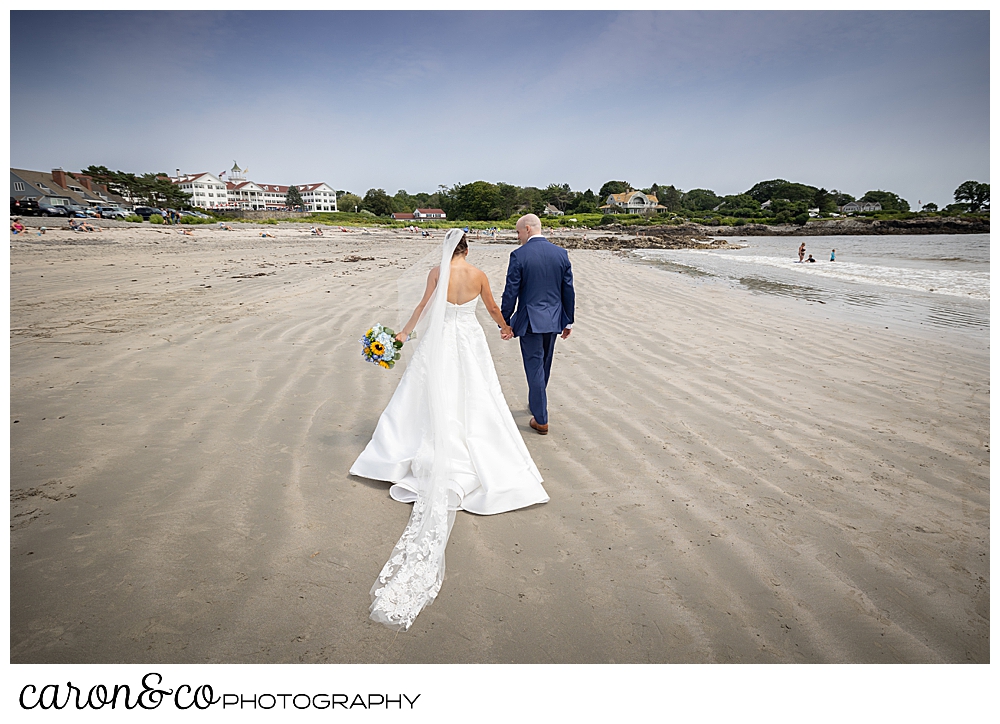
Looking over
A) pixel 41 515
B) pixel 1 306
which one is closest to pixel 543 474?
pixel 41 515

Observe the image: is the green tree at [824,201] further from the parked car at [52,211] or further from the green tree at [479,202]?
the parked car at [52,211]

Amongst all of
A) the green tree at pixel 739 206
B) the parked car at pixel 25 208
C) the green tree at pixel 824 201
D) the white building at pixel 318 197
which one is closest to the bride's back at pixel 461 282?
the parked car at pixel 25 208

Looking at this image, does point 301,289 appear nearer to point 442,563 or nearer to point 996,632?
point 442,563

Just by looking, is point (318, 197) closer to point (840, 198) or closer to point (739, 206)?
point (739, 206)

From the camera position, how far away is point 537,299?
13.9 feet

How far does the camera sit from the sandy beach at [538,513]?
7.42ft

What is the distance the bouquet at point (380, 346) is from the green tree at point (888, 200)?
300 ft

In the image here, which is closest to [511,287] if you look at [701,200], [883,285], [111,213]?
[883,285]

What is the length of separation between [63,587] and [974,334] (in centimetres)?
1156

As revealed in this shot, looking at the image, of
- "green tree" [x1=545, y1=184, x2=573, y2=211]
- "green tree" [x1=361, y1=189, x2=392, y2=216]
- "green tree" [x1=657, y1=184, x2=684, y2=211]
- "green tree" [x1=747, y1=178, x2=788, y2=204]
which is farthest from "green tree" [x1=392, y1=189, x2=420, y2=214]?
"green tree" [x1=747, y1=178, x2=788, y2=204]

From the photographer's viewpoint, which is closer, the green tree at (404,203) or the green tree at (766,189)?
the green tree at (404,203)

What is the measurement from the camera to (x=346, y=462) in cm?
375

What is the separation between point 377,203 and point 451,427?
8918 cm

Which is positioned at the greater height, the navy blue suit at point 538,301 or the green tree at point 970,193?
the green tree at point 970,193
